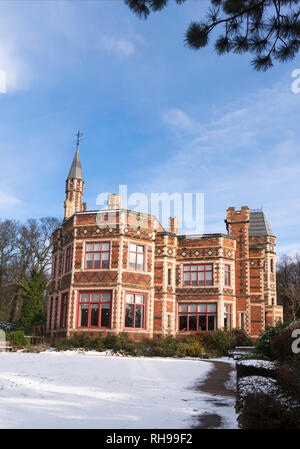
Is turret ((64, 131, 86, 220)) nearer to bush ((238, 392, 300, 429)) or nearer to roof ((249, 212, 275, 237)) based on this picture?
roof ((249, 212, 275, 237))

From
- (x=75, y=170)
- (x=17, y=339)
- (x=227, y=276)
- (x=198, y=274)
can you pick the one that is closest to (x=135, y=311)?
(x=198, y=274)

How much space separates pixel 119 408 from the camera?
781 centimetres

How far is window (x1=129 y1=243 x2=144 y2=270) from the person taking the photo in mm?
24852

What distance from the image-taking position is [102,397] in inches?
350

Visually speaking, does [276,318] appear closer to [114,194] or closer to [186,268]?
[186,268]

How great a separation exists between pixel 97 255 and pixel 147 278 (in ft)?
10.5

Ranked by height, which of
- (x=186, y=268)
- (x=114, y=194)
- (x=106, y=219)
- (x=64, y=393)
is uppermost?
(x=114, y=194)

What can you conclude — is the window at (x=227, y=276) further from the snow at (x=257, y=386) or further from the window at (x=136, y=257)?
the snow at (x=257, y=386)

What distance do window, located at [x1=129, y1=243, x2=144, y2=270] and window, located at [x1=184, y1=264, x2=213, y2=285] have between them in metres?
3.82

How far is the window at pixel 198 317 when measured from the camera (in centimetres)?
2645

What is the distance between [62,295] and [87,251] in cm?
354

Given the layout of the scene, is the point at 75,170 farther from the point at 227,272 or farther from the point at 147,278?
the point at 227,272

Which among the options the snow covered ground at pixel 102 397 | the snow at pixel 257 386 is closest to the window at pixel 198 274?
the snow covered ground at pixel 102 397
